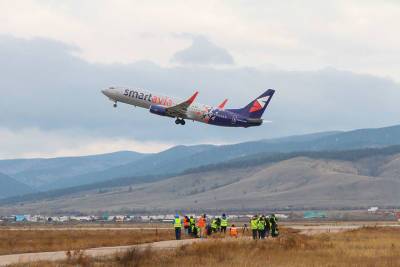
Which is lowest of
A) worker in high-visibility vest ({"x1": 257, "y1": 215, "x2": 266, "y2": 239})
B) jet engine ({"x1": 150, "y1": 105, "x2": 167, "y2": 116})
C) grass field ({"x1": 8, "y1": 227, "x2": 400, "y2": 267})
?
grass field ({"x1": 8, "y1": 227, "x2": 400, "y2": 267})

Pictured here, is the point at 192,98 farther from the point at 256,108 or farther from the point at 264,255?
the point at 264,255

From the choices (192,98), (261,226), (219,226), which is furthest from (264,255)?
(192,98)

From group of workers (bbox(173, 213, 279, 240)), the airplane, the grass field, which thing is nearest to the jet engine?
the airplane

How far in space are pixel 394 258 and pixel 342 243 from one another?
12.9 metres

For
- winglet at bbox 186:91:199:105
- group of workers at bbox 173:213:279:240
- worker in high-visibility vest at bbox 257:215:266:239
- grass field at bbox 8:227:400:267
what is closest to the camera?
grass field at bbox 8:227:400:267

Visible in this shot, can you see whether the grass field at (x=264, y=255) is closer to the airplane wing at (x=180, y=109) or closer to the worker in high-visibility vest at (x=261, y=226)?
the worker in high-visibility vest at (x=261, y=226)

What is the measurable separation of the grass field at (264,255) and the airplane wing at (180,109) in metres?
38.7

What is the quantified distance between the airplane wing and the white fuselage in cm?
70

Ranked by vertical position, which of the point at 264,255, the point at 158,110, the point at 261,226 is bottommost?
the point at 264,255

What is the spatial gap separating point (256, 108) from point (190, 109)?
7.63 m

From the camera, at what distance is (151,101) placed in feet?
329

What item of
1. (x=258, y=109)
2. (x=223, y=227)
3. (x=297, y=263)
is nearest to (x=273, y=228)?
(x=223, y=227)

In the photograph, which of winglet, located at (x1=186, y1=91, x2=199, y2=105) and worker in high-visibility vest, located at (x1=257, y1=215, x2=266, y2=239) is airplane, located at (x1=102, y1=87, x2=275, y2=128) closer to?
winglet, located at (x1=186, y1=91, x2=199, y2=105)

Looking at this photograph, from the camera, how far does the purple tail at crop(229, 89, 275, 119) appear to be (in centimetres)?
10108
